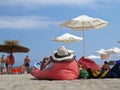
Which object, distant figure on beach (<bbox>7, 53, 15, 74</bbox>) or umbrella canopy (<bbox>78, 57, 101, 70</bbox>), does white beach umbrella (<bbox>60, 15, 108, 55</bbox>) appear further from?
distant figure on beach (<bbox>7, 53, 15, 74</bbox>)

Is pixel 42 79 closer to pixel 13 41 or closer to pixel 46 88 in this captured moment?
pixel 46 88

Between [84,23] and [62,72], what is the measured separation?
3745 millimetres

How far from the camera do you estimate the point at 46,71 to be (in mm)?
12117

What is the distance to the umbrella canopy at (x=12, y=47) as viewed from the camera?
78.0 feet

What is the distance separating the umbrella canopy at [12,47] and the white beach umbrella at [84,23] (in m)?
8.95

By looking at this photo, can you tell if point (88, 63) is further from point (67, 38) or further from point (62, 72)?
point (67, 38)

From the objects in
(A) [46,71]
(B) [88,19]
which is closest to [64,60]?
(A) [46,71]

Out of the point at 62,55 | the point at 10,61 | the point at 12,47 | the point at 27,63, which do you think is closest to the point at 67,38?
the point at 10,61

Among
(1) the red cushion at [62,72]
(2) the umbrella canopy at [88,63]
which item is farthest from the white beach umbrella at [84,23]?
(1) the red cushion at [62,72]

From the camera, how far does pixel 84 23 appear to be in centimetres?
1523

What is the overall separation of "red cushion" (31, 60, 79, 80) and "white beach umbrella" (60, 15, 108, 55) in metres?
2.83

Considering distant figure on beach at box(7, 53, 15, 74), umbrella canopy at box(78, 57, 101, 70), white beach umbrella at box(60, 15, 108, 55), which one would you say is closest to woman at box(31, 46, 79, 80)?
umbrella canopy at box(78, 57, 101, 70)

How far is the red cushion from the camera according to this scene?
39.2ft

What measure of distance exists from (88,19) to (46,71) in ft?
11.6
